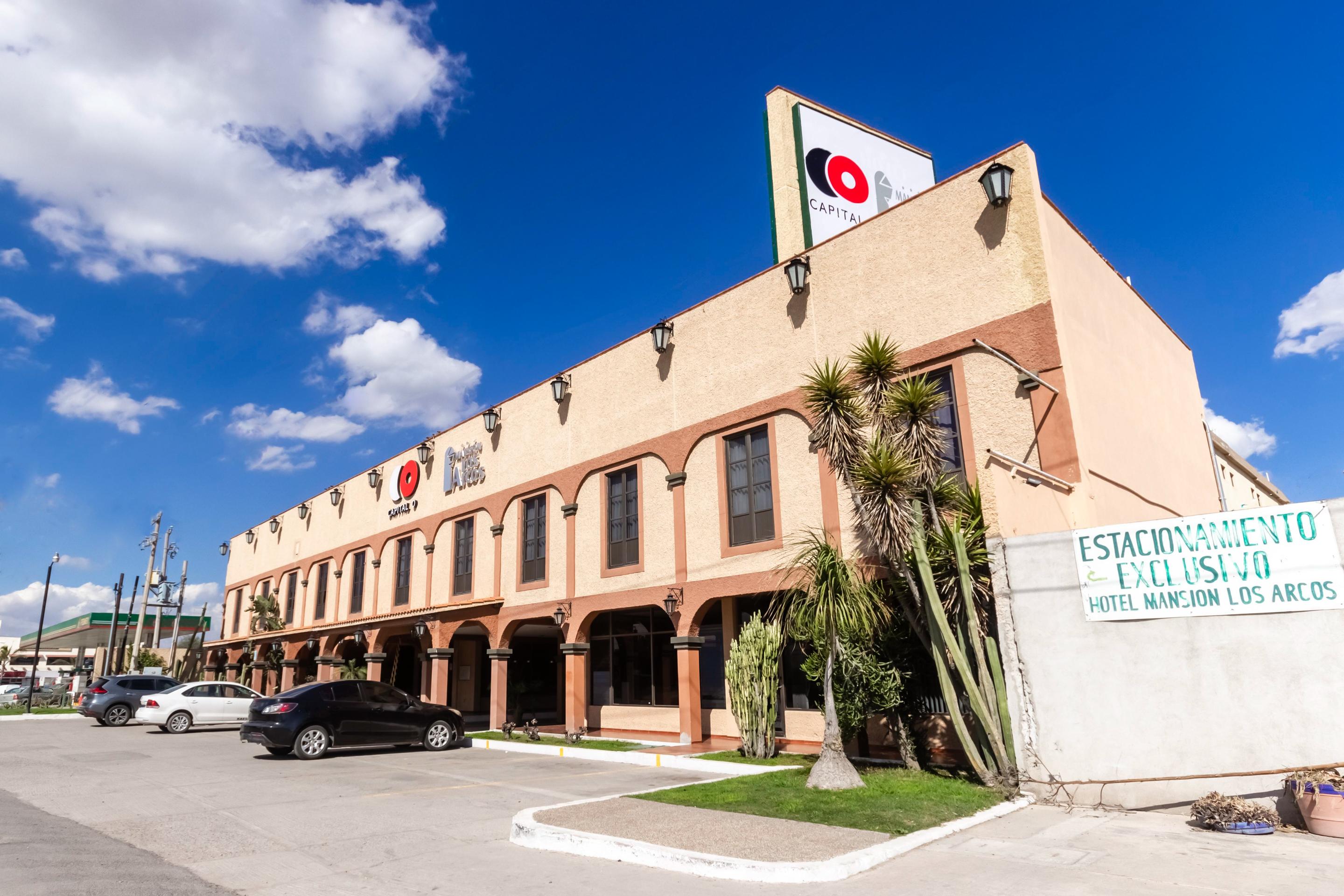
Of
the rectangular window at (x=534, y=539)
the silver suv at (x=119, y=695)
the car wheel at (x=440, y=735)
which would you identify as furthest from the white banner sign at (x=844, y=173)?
the silver suv at (x=119, y=695)

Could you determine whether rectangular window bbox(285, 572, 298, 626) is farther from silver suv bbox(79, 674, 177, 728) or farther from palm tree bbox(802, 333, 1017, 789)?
palm tree bbox(802, 333, 1017, 789)

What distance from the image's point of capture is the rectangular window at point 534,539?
22.6 meters

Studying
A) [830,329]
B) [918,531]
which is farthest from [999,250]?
[918,531]

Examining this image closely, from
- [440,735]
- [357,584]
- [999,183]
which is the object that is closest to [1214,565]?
[999,183]

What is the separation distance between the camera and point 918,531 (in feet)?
37.4

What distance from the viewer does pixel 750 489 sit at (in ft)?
56.7

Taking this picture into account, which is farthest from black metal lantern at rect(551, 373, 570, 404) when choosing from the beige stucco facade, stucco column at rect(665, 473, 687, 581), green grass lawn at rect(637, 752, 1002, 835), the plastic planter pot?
the plastic planter pot

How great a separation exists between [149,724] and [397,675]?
886 centimetres

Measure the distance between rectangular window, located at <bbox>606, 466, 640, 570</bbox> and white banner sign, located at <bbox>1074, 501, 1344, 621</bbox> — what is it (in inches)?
435

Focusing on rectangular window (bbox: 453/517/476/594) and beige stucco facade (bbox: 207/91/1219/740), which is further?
rectangular window (bbox: 453/517/476/594)

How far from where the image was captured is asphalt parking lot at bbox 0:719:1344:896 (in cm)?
676

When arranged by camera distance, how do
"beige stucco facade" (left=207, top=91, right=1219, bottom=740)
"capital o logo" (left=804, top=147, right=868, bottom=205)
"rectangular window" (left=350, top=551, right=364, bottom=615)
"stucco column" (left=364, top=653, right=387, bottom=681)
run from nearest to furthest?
"beige stucco facade" (left=207, top=91, right=1219, bottom=740) → "capital o logo" (left=804, top=147, right=868, bottom=205) → "stucco column" (left=364, top=653, right=387, bottom=681) → "rectangular window" (left=350, top=551, right=364, bottom=615)

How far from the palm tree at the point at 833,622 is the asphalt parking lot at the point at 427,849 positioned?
2306mm

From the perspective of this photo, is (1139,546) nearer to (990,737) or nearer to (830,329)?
(990,737)
